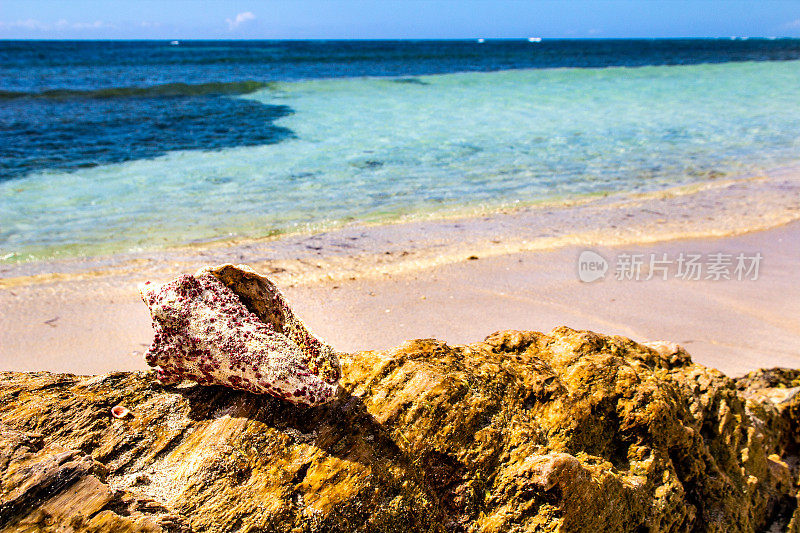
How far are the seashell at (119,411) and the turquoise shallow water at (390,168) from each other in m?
5.02

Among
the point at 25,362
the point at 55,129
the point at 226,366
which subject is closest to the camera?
the point at 226,366

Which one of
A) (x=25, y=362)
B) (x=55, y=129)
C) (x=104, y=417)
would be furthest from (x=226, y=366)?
(x=55, y=129)

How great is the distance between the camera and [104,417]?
2.06 meters

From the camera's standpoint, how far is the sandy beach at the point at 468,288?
458 cm

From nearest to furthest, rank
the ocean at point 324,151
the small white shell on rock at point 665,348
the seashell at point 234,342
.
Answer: the seashell at point 234,342, the small white shell on rock at point 665,348, the ocean at point 324,151

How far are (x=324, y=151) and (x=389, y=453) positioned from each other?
33.9 feet

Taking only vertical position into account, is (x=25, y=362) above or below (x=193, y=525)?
below

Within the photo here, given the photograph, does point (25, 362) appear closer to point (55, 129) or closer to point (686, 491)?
point (686, 491)

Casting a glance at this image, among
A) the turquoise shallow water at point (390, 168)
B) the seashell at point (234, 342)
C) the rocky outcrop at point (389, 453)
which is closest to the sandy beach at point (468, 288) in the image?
the turquoise shallow water at point (390, 168)

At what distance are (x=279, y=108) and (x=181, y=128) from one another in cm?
430

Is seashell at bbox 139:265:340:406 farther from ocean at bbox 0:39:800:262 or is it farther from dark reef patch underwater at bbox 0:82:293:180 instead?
dark reef patch underwater at bbox 0:82:293:180

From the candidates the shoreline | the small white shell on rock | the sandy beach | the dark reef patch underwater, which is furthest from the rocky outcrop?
the dark reef patch underwater

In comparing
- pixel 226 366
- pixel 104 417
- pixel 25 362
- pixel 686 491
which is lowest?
pixel 25 362

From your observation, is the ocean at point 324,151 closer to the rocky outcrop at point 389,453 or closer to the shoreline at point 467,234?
the shoreline at point 467,234
